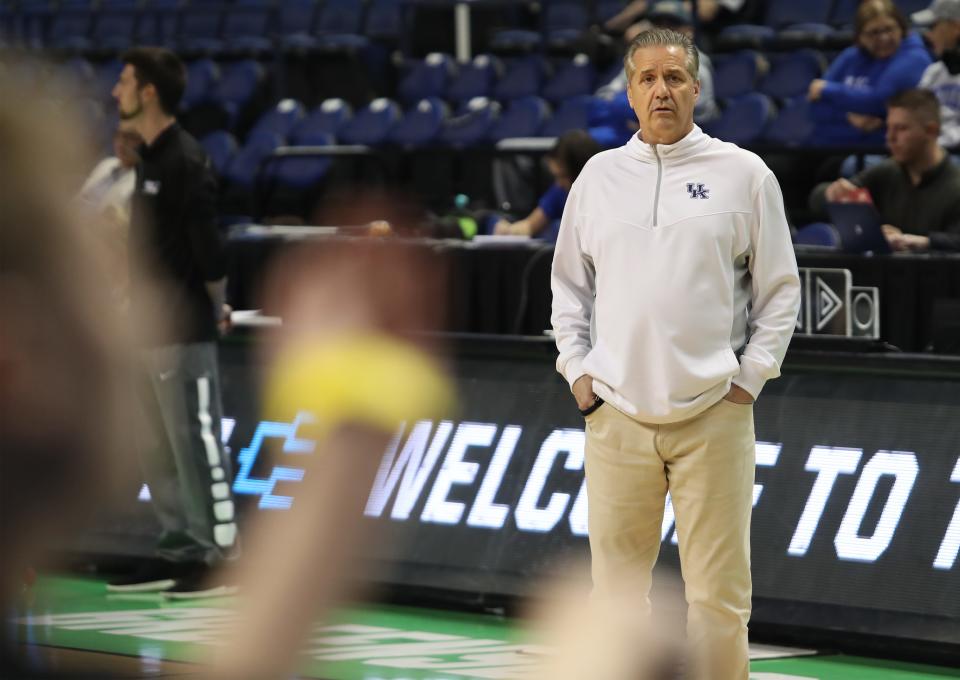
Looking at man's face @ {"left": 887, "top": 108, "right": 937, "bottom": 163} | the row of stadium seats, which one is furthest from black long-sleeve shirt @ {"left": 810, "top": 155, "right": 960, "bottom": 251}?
the row of stadium seats

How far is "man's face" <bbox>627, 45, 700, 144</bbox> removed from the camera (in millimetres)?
4570

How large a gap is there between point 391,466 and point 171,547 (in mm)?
1034

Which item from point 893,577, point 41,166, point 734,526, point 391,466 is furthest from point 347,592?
point 391,466

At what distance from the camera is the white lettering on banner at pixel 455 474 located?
23.4 ft

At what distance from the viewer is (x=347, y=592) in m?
2.07

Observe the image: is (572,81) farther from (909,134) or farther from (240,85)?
(909,134)

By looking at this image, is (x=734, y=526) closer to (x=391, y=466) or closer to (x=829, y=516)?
(x=829, y=516)

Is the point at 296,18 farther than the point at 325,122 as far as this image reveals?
Yes

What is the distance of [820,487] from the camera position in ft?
21.1

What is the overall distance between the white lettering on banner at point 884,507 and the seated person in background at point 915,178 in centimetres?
167

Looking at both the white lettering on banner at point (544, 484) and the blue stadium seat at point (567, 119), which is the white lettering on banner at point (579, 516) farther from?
the blue stadium seat at point (567, 119)

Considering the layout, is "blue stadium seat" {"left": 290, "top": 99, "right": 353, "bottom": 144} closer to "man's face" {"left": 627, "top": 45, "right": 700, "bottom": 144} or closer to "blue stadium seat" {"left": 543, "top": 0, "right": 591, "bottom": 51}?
"blue stadium seat" {"left": 543, "top": 0, "right": 591, "bottom": 51}

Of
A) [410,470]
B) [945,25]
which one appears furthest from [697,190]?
[945,25]

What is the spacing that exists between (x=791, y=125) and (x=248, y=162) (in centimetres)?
503
